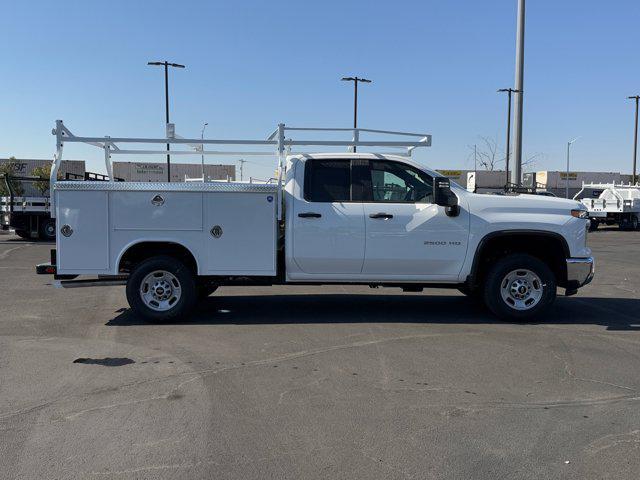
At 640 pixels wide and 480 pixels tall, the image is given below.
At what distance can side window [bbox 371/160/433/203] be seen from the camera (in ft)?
25.0

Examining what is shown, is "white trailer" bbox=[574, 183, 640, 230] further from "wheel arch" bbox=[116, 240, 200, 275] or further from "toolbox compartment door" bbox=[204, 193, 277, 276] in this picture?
A: "wheel arch" bbox=[116, 240, 200, 275]

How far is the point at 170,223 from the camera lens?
7484 millimetres

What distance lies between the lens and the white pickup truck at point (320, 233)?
746 cm

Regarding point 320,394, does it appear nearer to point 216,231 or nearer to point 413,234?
point 413,234

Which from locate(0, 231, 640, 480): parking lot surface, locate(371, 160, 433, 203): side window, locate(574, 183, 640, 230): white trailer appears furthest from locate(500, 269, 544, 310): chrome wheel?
locate(574, 183, 640, 230): white trailer

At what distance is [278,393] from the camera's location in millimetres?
5016

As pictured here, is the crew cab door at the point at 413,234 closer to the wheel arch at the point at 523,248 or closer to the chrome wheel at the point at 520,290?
the wheel arch at the point at 523,248

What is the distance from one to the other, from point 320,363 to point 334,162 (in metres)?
2.89

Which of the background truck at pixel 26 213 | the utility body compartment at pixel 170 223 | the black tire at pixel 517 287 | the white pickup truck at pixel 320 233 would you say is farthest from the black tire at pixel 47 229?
the black tire at pixel 517 287

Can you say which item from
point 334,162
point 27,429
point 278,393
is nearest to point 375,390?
point 278,393

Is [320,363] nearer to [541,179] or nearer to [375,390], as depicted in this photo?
[375,390]

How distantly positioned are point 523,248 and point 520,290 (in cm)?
59

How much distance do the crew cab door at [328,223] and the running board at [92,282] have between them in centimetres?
233

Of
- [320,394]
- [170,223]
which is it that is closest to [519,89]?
[170,223]
